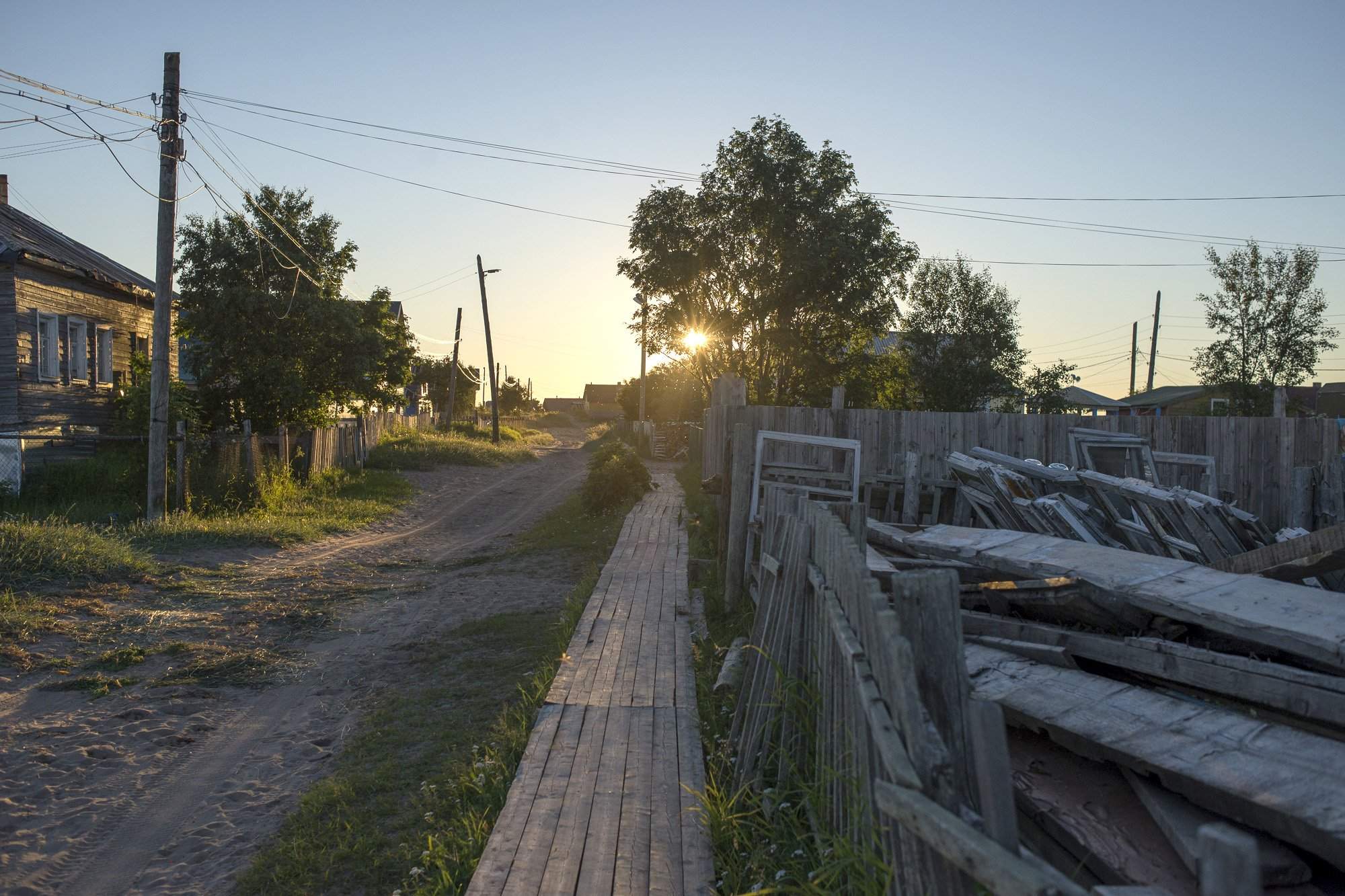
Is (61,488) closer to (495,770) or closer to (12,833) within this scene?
(12,833)

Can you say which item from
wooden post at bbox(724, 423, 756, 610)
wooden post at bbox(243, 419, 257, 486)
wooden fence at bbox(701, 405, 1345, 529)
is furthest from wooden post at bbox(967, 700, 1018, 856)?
wooden post at bbox(243, 419, 257, 486)

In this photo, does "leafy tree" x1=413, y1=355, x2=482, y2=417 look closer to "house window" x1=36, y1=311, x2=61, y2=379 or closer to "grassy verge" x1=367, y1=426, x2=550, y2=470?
"grassy verge" x1=367, y1=426, x2=550, y2=470

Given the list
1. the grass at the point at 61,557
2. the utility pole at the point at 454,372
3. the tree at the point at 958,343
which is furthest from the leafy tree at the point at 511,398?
the grass at the point at 61,557

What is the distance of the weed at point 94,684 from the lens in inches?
282

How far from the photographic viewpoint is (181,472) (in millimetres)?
14867

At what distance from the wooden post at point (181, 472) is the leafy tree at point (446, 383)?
4340 centimetres

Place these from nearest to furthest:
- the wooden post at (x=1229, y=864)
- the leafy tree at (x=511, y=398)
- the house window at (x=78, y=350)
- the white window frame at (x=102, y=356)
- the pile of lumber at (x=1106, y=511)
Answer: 1. the wooden post at (x=1229, y=864)
2. the pile of lumber at (x=1106, y=511)
3. the house window at (x=78, y=350)
4. the white window frame at (x=102, y=356)
5. the leafy tree at (x=511, y=398)

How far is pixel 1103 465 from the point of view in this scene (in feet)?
37.1

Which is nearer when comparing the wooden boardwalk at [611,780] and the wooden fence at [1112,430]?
the wooden boardwalk at [611,780]

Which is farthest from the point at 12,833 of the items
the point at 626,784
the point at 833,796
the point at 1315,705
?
the point at 1315,705

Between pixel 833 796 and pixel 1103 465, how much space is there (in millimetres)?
8967

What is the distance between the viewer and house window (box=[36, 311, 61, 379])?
1934cm

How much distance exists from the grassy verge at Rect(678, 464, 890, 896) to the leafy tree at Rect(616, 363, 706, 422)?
147 ft

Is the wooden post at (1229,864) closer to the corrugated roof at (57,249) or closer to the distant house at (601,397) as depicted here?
the corrugated roof at (57,249)
